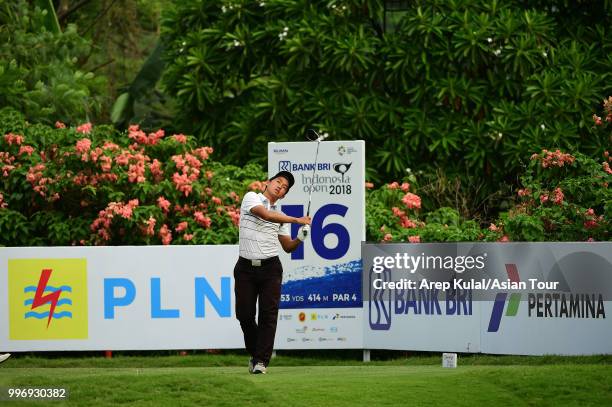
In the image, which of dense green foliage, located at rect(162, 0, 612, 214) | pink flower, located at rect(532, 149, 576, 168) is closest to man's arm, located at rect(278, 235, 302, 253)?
pink flower, located at rect(532, 149, 576, 168)

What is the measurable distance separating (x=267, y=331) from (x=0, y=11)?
1457cm

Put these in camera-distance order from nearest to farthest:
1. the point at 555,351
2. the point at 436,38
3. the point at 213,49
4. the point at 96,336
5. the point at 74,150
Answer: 1. the point at 555,351
2. the point at 96,336
3. the point at 74,150
4. the point at 436,38
5. the point at 213,49

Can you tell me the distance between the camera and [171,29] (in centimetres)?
2405

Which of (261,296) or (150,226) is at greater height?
(150,226)

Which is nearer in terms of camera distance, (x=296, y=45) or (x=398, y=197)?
(x=398, y=197)

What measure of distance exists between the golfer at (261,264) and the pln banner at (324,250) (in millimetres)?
2431

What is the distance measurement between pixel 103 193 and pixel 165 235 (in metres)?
1.09

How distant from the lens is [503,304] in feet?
45.4

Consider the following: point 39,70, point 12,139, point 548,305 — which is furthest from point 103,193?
point 548,305

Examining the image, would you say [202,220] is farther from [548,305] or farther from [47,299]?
[548,305]

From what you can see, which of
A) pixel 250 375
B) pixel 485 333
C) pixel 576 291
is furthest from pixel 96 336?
pixel 576 291

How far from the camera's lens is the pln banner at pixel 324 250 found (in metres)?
14.3

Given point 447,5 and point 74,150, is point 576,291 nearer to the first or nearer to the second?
point 74,150

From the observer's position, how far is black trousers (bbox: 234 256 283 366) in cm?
1177
